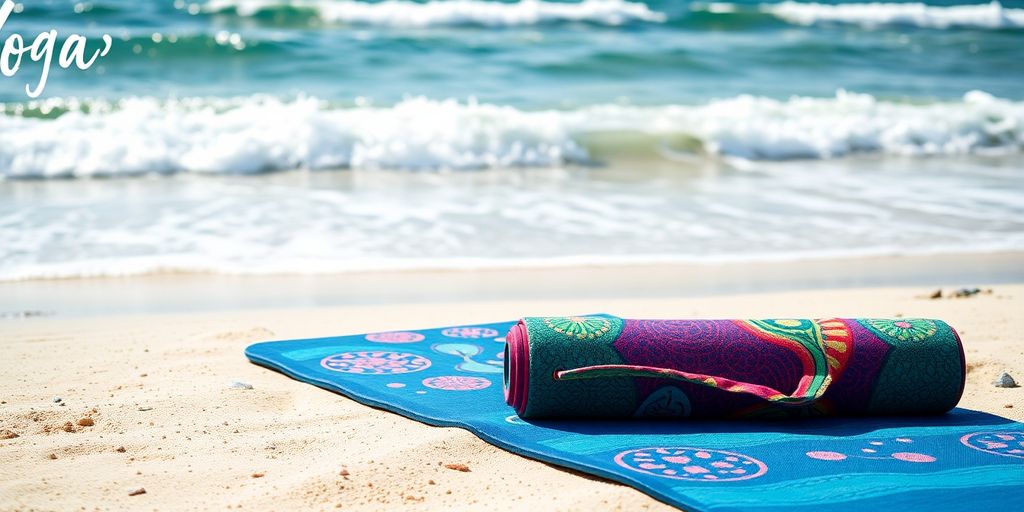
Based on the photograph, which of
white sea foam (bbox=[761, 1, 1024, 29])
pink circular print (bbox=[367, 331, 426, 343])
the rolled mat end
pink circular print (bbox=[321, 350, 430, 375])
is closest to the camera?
the rolled mat end

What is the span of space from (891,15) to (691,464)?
1900 centimetres

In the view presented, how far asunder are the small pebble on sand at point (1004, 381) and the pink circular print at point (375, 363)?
1916 millimetres

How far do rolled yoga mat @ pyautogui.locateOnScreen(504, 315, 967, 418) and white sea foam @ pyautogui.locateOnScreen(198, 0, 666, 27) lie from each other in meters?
14.1

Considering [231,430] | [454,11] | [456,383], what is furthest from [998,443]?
[454,11]

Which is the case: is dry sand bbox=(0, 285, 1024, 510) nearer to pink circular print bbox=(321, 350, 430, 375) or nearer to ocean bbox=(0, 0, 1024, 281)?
pink circular print bbox=(321, 350, 430, 375)

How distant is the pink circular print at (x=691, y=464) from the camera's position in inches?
106

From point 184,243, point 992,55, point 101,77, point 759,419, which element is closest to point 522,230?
point 184,243

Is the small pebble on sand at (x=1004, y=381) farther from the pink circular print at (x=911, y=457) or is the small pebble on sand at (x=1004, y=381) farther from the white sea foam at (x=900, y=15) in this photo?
the white sea foam at (x=900, y=15)

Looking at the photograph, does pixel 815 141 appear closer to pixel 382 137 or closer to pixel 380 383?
pixel 382 137

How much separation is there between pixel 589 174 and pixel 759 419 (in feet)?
19.9

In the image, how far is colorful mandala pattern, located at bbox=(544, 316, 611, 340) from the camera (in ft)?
10.5

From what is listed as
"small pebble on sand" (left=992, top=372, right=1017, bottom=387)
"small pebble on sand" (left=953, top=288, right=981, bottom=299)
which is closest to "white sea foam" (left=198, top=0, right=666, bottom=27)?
"small pebble on sand" (left=953, top=288, right=981, bottom=299)

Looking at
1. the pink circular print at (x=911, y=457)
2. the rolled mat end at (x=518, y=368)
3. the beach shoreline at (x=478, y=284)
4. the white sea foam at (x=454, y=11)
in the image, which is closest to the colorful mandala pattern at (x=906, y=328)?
the pink circular print at (x=911, y=457)

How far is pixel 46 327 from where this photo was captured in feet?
15.5
